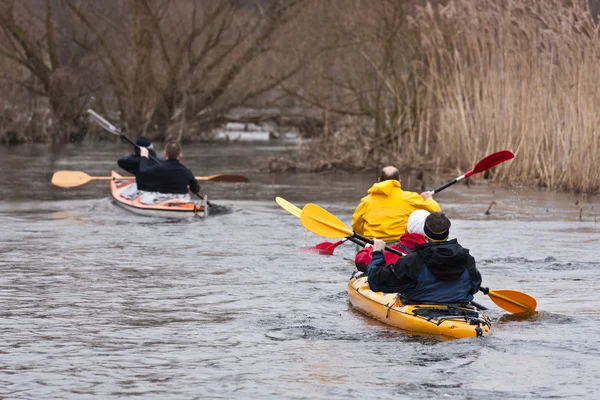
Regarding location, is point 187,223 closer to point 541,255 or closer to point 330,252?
point 330,252

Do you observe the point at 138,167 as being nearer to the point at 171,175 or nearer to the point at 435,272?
the point at 171,175

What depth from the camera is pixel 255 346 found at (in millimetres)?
7367

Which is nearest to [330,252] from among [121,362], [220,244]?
[220,244]

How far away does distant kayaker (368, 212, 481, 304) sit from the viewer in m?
7.36

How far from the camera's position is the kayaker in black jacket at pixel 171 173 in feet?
49.5

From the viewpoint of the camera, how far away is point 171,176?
15.2 metres

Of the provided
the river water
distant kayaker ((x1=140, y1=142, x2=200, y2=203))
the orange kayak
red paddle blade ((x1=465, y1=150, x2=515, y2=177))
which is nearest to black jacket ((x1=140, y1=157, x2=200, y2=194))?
distant kayaker ((x1=140, y1=142, x2=200, y2=203))

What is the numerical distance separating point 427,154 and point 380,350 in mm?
13928

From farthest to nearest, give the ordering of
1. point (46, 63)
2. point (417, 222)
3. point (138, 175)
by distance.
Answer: point (46, 63), point (138, 175), point (417, 222)

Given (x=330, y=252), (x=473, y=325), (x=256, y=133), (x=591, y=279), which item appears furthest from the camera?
(x=256, y=133)

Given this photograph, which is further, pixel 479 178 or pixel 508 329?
pixel 479 178

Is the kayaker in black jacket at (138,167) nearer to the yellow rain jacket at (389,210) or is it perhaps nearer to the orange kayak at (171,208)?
the orange kayak at (171,208)

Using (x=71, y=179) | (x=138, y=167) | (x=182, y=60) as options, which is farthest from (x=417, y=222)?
(x=182, y=60)

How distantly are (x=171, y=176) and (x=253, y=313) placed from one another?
690 centimetres
